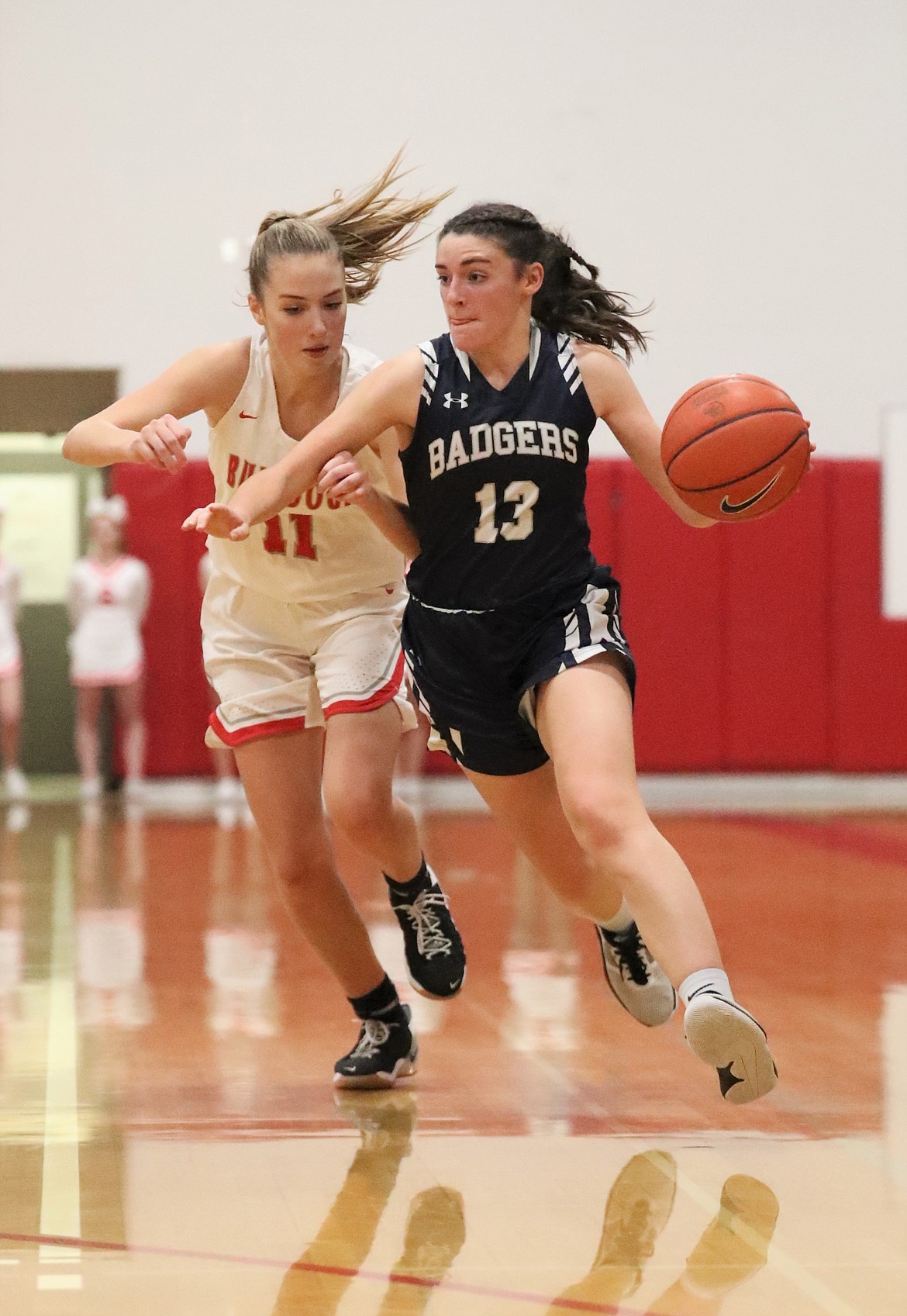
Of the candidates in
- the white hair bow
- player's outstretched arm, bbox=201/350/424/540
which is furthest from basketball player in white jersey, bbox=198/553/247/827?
player's outstretched arm, bbox=201/350/424/540

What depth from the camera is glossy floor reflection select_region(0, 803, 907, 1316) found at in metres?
2.26

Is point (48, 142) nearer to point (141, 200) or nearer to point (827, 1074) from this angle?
point (141, 200)

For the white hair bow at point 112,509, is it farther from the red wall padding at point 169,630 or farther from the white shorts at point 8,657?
the white shorts at point 8,657

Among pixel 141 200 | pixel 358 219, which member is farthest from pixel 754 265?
pixel 358 219

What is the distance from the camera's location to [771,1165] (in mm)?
2779

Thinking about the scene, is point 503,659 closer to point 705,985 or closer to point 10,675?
point 705,985

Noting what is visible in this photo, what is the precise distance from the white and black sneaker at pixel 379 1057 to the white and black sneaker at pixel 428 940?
3.5 inches

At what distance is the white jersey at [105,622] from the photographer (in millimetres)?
9766

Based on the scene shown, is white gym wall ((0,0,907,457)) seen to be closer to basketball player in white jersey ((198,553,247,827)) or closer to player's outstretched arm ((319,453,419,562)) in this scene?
basketball player in white jersey ((198,553,247,827))

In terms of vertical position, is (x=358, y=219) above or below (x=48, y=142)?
below

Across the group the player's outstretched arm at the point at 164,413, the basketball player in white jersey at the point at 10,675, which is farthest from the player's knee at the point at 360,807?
the basketball player in white jersey at the point at 10,675

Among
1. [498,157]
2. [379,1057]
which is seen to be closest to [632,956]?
[379,1057]

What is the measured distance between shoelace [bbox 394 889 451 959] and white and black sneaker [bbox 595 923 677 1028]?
35cm

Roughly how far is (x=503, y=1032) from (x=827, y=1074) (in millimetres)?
779
